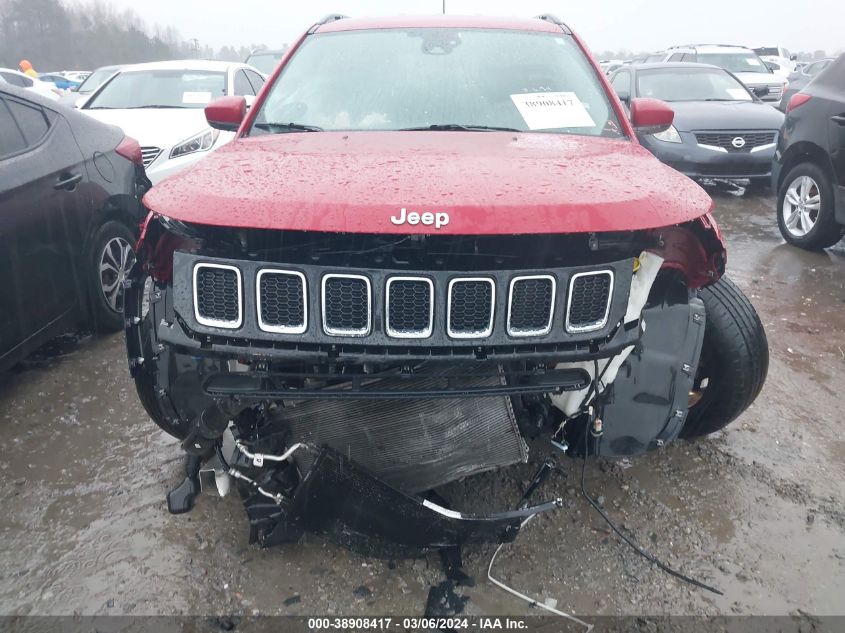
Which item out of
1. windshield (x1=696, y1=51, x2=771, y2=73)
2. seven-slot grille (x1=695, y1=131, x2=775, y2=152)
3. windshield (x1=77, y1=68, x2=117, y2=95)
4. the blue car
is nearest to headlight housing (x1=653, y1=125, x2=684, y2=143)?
seven-slot grille (x1=695, y1=131, x2=775, y2=152)

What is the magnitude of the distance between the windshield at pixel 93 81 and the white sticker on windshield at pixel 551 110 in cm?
842

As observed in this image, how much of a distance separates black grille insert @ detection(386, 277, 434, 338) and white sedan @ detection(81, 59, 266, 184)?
14.0 feet

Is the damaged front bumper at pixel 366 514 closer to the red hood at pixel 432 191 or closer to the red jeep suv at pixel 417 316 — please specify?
the red jeep suv at pixel 417 316

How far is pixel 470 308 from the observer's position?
1.68 m

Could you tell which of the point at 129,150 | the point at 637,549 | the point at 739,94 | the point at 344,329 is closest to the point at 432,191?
the point at 344,329

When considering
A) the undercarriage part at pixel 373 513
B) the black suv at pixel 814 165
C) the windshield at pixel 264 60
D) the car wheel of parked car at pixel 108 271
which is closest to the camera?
the undercarriage part at pixel 373 513

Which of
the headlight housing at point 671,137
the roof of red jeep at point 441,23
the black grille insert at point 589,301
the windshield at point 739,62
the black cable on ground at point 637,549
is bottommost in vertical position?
the windshield at point 739,62

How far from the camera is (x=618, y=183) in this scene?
1.80 meters

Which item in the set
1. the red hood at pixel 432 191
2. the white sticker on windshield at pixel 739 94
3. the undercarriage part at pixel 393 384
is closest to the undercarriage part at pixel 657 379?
the undercarriage part at pixel 393 384

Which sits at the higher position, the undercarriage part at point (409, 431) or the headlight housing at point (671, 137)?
the undercarriage part at point (409, 431)

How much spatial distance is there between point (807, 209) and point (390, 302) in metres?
5.33

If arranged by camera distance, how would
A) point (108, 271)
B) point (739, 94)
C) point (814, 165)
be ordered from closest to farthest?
point (108, 271)
point (814, 165)
point (739, 94)

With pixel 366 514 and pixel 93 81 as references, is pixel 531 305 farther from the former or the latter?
pixel 93 81

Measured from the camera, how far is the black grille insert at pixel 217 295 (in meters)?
1.68
